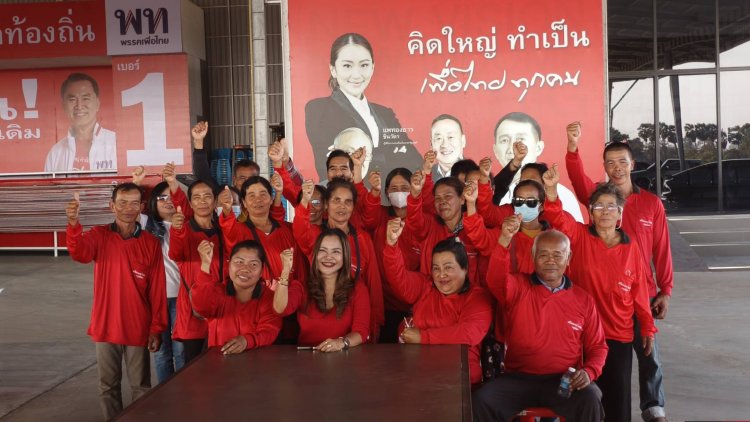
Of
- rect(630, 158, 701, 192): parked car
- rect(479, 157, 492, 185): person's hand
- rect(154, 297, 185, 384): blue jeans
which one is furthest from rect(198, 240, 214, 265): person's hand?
rect(630, 158, 701, 192): parked car

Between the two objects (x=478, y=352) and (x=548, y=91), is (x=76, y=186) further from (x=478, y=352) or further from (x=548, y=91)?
(x=478, y=352)

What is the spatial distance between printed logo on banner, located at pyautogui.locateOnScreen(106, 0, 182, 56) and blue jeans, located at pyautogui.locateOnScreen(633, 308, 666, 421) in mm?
11933

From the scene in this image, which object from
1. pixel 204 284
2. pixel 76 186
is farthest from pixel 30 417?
pixel 76 186

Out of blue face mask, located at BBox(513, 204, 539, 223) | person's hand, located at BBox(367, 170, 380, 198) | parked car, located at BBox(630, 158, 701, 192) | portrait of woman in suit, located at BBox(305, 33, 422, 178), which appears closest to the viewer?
blue face mask, located at BBox(513, 204, 539, 223)

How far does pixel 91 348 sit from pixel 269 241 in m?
3.60

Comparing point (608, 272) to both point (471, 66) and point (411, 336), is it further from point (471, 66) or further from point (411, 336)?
point (471, 66)

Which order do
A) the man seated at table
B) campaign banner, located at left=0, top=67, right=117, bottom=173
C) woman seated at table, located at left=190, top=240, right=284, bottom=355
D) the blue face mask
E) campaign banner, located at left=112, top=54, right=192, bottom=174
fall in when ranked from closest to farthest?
the man seated at table
woman seated at table, located at left=190, top=240, right=284, bottom=355
the blue face mask
campaign banner, located at left=112, top=54, right=192, bottom=174
campaign banner, located at left=0, top=67, right=117, bottom=173

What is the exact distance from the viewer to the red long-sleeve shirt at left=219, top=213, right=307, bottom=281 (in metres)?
4.37

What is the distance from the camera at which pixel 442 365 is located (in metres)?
3.18

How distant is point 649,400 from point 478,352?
55.1 inches

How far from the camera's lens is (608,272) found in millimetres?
4035

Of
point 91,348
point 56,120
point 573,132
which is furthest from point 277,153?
point 56,120

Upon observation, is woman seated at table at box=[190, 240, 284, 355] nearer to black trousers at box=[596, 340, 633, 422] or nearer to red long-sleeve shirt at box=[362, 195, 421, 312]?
red long-sleeve shirt at box=[362, 195, 421, 312]

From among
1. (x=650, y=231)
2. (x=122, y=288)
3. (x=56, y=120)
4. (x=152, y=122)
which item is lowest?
(x=122, y=288)
